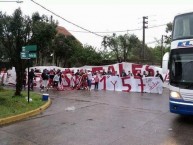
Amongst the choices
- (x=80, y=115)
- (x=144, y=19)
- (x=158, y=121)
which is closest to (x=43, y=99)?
Result: (x=80, y=115)

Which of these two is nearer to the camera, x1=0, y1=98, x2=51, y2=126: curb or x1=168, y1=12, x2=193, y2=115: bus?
x1=168, y1=12, x2=193, y2=115: bus

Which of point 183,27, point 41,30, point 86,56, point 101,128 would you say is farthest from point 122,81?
point 86,56

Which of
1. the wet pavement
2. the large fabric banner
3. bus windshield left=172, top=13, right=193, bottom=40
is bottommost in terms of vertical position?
the wet pavement

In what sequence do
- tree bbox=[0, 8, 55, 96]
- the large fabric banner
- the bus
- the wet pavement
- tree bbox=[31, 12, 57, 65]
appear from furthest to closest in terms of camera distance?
1. the large fabric banner
2. tree bbox=[31, 12, 57, 65]
3. tree bbox=[0, 8, 55, 96]
4. the bus
5. the wet pavement

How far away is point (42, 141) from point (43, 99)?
756 cm

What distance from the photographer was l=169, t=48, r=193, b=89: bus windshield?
9707 millimetres

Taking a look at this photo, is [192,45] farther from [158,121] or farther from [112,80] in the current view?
[112,80]

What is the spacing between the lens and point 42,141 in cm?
780

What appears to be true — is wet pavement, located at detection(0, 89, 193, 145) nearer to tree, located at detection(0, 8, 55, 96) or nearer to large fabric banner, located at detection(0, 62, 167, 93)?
tree, located at detection(0, 8, 55, 96)

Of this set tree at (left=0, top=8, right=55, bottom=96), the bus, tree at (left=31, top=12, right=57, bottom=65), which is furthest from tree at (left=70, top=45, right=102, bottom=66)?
the bus

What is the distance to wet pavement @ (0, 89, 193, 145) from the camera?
785 cm

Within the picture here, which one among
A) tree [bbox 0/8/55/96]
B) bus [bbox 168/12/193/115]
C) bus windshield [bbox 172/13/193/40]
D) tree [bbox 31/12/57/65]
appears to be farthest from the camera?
tree [bbox 31/12/57/65]

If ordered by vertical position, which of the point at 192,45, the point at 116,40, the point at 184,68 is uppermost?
the point at 116,40

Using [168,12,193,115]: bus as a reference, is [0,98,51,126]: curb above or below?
below
